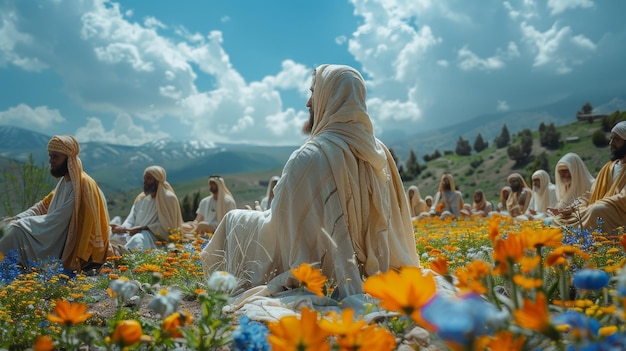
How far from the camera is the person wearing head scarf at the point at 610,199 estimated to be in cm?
717

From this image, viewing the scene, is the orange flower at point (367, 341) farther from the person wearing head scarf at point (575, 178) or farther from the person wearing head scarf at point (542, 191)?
the person wearing head scarf at point (542, 191)

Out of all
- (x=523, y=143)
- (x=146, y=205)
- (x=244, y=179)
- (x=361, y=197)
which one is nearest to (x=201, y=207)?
(x=146, y=205)

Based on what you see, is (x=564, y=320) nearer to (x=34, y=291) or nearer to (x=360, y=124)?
(x=360, y=124)

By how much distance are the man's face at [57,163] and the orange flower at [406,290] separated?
24.3 ft

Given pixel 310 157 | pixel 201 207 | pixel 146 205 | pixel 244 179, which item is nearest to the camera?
pixel 310 157

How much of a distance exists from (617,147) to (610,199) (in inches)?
36.4

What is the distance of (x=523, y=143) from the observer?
5500 centimetres

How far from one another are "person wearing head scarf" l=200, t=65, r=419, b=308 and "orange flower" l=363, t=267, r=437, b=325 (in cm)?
261

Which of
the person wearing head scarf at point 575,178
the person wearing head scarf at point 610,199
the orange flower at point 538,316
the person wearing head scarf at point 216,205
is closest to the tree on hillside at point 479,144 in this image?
the person wearing head scarf at point 575,178

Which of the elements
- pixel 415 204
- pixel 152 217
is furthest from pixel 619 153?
pixel 415 204

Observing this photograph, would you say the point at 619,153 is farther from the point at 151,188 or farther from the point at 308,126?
the point at 151,188

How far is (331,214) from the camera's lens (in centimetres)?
430

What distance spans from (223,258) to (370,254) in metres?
1.70

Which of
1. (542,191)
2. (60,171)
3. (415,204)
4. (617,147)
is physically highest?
(60,171)
